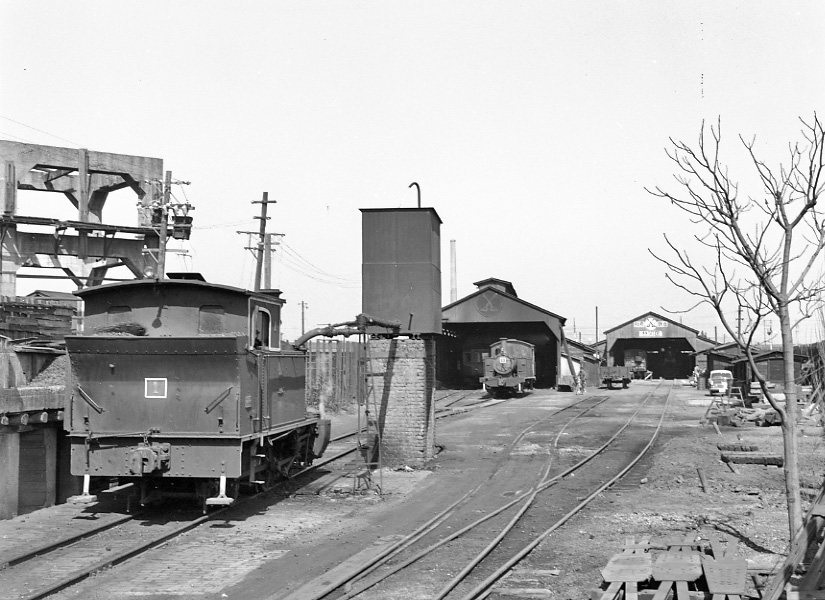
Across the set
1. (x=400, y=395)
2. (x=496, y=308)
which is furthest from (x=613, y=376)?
(x=400, y=395)

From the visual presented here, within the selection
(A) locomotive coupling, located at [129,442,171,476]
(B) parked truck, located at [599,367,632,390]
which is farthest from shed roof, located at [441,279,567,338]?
(A) locomotive coupling, located at [129,442,171,476]

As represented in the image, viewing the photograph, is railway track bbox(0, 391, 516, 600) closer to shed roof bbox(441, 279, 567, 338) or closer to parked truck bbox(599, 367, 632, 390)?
shed roof bbox(441, 279, 567, 338)

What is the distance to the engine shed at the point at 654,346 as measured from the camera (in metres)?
66.4

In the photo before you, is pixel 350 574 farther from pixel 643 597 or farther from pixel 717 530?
pixel 717 530

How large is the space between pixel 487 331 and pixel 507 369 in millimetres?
10270

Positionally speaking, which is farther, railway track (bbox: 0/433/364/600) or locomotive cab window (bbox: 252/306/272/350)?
locomotive cab window (bbox: 252/306/272/350)

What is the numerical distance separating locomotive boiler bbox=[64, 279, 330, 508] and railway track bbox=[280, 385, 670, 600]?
267cm

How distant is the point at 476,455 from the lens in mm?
18281

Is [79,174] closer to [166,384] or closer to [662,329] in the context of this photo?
[166,384]

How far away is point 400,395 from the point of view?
15.8 meters

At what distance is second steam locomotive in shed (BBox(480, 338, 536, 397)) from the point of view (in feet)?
145

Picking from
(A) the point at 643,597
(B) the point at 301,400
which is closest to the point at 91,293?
(B) the point at 301,400

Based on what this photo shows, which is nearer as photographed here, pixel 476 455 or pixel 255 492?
pixel 255 492

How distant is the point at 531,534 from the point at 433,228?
792cm
